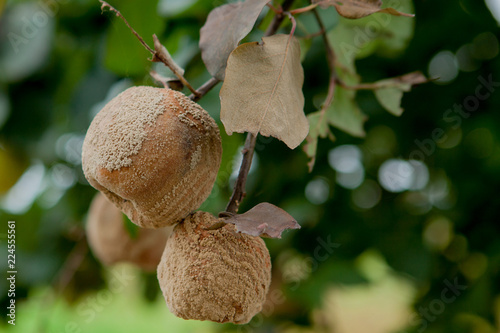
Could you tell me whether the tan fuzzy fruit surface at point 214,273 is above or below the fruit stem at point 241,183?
below

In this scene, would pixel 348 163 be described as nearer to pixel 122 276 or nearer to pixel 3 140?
pixel 122 276

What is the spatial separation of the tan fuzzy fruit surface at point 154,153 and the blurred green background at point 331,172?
0.46 m

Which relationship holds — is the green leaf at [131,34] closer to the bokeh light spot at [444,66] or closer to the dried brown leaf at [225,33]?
the dried brown leaf at [225,33]

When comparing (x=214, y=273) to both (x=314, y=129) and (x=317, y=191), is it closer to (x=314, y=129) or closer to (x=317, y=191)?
(x=314, y=129)

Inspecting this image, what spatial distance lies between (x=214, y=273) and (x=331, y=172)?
859 millimetres

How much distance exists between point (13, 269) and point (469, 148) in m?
1.27

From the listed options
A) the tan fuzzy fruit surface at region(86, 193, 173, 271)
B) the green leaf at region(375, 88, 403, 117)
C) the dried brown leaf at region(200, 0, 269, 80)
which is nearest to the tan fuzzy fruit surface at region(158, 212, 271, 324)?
the dried brown leaf at region(200, 0, 269, 80)

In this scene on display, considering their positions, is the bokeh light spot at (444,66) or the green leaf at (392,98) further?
the bokeh light spot at (444,66)

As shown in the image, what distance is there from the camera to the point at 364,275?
1.34m

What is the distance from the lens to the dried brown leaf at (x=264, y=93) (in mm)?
386
